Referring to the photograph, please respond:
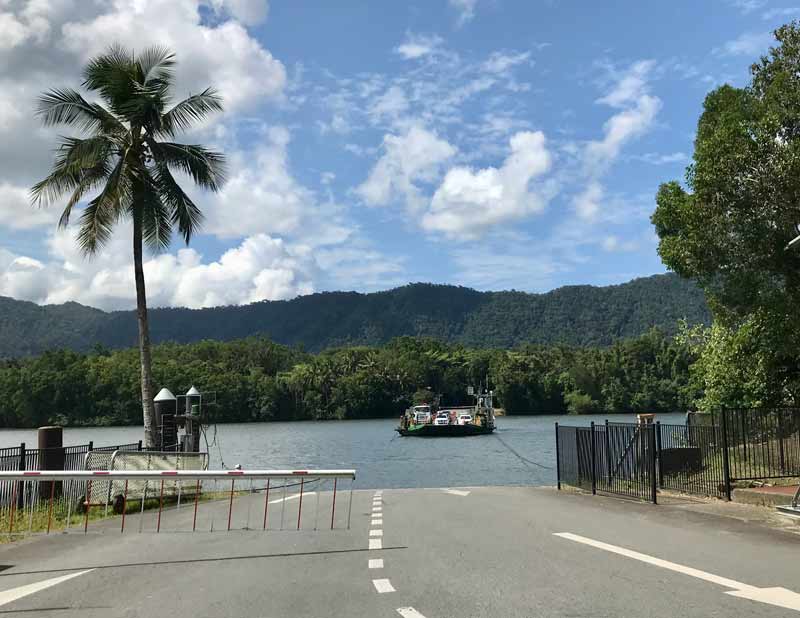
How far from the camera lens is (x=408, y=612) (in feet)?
21.6

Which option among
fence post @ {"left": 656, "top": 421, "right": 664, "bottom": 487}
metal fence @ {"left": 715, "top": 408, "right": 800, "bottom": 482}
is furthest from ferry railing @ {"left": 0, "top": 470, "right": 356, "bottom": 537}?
metal fence @ {"left": 715, "top": 408, "right": 800, "bottom": 482}

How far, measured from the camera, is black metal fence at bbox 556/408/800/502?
15633mm

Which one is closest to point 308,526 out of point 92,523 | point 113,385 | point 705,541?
point 92,523

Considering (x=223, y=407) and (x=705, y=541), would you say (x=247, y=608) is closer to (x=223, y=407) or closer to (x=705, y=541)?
(x=705, y=541)

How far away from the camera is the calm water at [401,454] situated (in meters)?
44.0

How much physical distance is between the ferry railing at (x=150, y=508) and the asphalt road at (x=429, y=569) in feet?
1.52

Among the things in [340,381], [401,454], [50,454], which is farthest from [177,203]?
[340,381]

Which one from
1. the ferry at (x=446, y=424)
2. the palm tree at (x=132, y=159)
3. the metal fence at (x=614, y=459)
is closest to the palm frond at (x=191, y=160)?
the palm tree at (x=132, y=159)

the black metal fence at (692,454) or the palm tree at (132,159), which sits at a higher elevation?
the palm tree at (132,159)

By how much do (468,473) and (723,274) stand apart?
29.4 metres

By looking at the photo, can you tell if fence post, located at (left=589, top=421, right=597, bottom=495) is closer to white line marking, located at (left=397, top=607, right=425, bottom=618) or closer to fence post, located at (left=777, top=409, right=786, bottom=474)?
fence post, located at (left=777, top=409, right=786, bottom=474)

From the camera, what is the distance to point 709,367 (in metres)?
25.2

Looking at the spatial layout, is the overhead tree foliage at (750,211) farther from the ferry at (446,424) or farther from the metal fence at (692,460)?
the ferry at (446,424)

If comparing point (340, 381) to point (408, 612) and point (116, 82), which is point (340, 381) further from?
point (408, 612)
